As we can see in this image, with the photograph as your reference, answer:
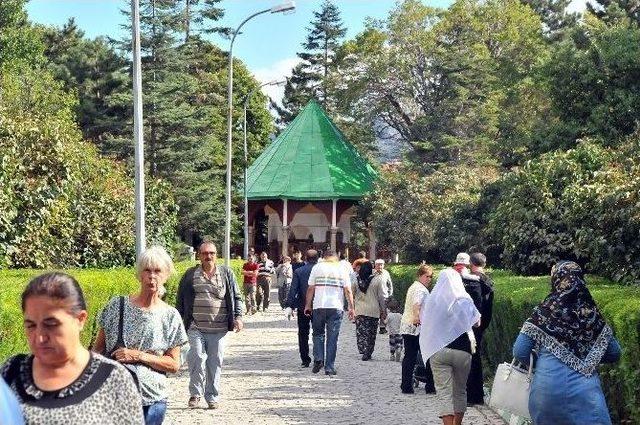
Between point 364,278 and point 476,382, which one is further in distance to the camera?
point 364,278

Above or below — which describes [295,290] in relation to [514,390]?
above

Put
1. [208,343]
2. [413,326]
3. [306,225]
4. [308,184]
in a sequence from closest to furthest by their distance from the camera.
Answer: [208,343]
[413,326]
[308,184]
[306,225]

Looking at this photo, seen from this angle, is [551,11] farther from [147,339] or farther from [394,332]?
[147,339]

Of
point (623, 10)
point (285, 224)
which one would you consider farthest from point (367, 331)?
point (285, 224)

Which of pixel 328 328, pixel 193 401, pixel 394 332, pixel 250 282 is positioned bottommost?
pixel 193 401

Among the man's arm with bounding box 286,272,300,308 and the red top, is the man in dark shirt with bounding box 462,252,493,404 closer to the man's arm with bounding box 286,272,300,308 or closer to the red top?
the man's arm with bounding box 286,272,300,308

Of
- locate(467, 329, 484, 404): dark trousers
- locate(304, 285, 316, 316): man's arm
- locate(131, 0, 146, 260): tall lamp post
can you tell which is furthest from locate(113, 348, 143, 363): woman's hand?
locate(131, 0, 146, 260): tall lamp post

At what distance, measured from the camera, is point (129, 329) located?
6.64 metres

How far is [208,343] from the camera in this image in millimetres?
12266

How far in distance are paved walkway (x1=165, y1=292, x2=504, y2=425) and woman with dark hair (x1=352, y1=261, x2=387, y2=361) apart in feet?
1.12

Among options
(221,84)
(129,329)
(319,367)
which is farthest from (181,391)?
(221,84)

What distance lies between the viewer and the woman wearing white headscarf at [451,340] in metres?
10.6

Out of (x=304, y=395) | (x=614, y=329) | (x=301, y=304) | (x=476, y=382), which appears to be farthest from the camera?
(x=301, y=304)

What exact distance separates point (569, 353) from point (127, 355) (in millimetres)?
2664
